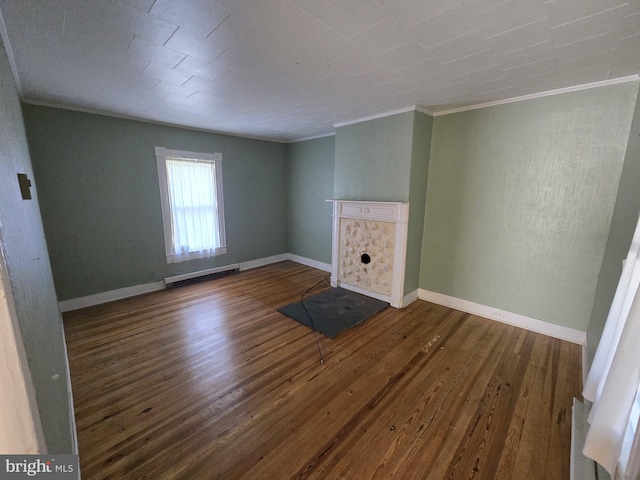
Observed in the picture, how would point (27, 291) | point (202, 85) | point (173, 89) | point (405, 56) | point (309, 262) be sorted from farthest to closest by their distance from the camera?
point (309, 262) < point (173, 89) < point (202, 85) < point (405, 56) < point (27, 291)

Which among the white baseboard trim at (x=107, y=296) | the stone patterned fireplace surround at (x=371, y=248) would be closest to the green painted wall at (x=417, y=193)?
the stone patterned fireplace surround at (x=371, y=248)

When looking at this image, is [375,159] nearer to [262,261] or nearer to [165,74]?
[165,74]

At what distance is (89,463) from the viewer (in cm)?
142

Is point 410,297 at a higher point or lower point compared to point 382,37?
lower

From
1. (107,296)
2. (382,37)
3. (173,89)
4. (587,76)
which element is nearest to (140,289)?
(107,296)

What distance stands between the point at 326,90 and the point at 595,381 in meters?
2.94

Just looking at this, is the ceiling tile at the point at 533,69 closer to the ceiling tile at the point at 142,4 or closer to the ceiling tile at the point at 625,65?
the ceiling tile at the point at 625,65

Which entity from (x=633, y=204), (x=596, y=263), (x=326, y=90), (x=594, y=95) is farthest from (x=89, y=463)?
(x=594, y=95)

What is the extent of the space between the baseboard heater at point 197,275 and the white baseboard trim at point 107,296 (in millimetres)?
138

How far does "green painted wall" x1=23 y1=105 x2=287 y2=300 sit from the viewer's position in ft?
9.75

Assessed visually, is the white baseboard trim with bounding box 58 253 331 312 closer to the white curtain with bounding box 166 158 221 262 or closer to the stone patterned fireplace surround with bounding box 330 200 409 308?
the white curtain with bounding box 166 158 221 262

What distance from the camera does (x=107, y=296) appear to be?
3461 mm

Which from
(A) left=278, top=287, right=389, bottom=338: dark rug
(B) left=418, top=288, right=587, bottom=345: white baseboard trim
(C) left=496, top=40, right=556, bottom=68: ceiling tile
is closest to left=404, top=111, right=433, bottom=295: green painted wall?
(B) left=418, top=288, right=587, bottom=345: white baseboard trim

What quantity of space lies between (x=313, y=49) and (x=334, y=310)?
8.73 feet
